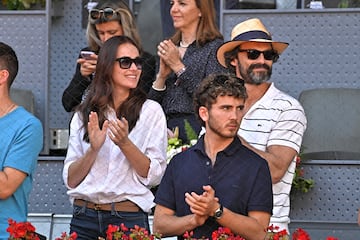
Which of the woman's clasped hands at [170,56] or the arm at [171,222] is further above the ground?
the woman's clasped hands at [170,56]

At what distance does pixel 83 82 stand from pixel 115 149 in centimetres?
118

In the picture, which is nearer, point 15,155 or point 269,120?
point 15,155

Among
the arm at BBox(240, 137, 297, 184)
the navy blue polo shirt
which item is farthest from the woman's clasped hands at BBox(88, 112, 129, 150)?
the arm at BBox(240, 137, 297, 184)

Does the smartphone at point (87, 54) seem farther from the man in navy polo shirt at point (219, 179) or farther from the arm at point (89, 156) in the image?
the man in navy polo shirt at point (219, 179)

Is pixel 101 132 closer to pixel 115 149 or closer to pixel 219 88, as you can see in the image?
pixel 115 149

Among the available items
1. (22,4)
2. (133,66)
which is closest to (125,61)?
(133,66)

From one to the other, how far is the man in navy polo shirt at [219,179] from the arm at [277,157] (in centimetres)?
35

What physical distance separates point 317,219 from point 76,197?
226 cm

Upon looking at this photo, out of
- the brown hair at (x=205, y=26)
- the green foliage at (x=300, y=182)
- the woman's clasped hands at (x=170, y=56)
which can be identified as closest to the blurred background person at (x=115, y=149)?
the woman's clasped hands at (x=170, y=56)

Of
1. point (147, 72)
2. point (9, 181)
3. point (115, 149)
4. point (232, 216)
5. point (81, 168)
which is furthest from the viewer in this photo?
point (147, 72)

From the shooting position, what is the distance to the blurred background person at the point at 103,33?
24.9 ft

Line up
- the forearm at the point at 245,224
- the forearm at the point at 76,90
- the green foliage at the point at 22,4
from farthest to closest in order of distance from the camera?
the green foliage at the point at 22,4
the forearm at the point at 76,90
the forearm at the point at 245,224

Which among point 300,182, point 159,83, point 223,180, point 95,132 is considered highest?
point 159,83

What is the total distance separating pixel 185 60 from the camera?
24.9ft
